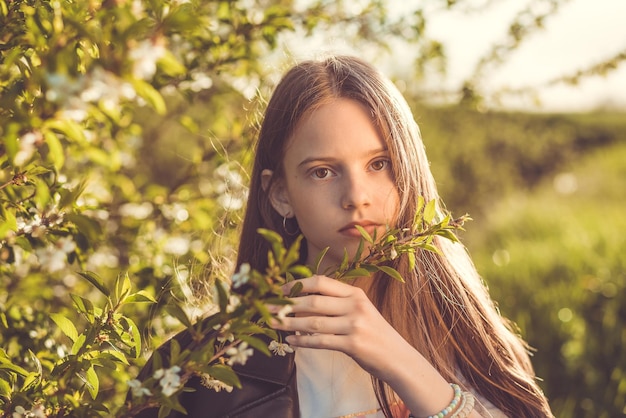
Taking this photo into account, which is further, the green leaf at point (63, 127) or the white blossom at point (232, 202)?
the white blossom at point (232, 202)

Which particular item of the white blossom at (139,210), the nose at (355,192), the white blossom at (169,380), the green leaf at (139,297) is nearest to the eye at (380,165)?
the nose at (355,192)

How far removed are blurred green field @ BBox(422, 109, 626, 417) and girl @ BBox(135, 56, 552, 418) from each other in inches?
52.3

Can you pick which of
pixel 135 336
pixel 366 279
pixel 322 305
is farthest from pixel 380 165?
pixel 135 336

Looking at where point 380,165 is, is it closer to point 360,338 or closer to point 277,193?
point 277,193

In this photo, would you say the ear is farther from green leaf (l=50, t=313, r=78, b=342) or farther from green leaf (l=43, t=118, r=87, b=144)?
green leaf (l=43, t=118, r=87, b=144)

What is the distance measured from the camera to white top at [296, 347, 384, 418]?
86.4 inches

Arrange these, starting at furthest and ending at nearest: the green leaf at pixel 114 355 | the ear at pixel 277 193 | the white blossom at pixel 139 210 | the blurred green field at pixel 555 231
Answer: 1. the blurred green field at pixel 555 231
2. the white blossom at pixel 139 210
3. the ear at pixel 277 193
4. the green leaf at pixel 114 355

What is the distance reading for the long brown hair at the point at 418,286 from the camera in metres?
2.23

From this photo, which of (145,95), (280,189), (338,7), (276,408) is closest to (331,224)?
(280,189)

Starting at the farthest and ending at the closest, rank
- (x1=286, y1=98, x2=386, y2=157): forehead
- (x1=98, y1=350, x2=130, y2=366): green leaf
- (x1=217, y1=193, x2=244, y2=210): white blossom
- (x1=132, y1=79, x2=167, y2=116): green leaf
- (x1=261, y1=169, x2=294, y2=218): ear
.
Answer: (x1=217, y1=193, x2=244, y2=210): white blossom → (x1=261, y1=169, x2=294, y2=218): ear → (x1=286, y1=98, x2=386, y2=157): forehead → (x1=98, y1=350, x2=130, y2=366): green leaf → (x1=132, y1=79, x2=167, y2=116): green leaf

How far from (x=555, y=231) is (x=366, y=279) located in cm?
634

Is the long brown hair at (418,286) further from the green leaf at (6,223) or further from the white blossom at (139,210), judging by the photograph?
the green leaf at (6,223)

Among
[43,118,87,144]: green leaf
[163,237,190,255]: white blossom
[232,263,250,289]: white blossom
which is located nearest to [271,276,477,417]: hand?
[232,263,250,289]: white blossom

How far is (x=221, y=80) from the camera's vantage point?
11.3 feet
